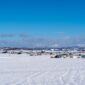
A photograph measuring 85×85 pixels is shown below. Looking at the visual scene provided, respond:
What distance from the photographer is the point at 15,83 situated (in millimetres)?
11258

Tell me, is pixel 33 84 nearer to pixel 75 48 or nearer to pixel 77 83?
pixel 77 83

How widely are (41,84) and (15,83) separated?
1.14 meters

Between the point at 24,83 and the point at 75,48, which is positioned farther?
the point at 75,48

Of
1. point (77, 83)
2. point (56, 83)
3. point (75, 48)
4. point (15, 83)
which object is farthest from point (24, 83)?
point (75, 48)

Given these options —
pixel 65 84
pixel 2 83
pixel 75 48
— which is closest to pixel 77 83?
pixel 65 84

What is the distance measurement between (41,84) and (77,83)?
4.95 feet

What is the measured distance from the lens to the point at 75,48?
147750 mm

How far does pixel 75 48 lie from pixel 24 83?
137895mm

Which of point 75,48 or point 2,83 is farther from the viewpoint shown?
point 75,48

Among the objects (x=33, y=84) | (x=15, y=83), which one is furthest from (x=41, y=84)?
(x=15, y=83)

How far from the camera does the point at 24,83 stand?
11.2m

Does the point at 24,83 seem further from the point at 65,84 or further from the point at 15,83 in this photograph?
the point at 65,84

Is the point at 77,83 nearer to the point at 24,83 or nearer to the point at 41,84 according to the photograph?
the point at 41,84

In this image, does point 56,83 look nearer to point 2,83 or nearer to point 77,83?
point 77,83
